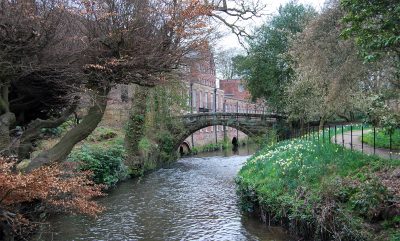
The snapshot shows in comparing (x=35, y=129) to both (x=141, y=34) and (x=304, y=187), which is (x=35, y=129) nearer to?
(x=141, y=34)

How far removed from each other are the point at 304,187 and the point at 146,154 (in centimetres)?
1512

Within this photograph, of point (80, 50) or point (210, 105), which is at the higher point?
point (80, 50)

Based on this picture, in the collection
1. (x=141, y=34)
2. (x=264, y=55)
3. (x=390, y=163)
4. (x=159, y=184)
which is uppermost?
(x=264, y=55)

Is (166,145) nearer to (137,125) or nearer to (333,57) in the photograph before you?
(137,125)

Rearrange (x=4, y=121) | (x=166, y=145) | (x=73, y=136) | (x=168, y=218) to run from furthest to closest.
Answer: (x=166, y=145)
(x=168, y=218)
(x=73, y=136)
(x=4, y=121)

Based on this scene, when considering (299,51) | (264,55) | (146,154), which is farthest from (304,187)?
(264,55)

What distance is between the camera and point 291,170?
11906 mm

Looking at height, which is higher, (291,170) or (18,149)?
(18,149)

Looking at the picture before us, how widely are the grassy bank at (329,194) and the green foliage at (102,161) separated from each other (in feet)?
23.2

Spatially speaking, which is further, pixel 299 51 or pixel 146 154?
pixel 146 154

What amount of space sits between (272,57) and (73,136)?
29.2 meters

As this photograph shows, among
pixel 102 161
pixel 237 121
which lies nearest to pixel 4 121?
pixel 102 161

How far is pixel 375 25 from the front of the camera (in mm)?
8602

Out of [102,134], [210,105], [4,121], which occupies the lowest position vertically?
[102,134]
